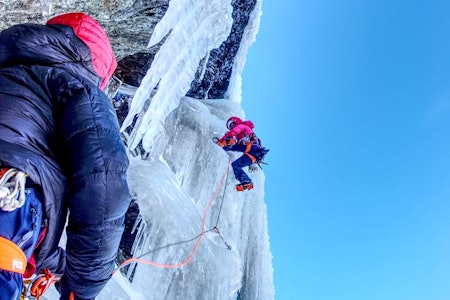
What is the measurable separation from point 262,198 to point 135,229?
300 cm

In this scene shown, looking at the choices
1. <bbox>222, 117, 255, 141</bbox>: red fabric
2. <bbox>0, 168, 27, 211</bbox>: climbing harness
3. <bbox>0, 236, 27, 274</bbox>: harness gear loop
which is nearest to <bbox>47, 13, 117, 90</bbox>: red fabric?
<bbox>0, 168, 27, 211</bbox>: climbing harness

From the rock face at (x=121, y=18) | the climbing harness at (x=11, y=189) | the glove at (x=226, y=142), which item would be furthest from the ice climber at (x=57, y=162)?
the glove at (x=226, y=142)

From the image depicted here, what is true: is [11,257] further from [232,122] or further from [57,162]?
[232,122]

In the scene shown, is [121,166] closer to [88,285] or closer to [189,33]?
[88,285]

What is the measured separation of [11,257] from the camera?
1.26m

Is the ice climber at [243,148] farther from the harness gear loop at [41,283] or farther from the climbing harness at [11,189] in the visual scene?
the climbing harness at [11,189]

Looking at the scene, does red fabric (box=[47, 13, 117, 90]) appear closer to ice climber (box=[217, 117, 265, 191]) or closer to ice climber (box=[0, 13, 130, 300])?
ice climber (box=[0, 13, 130, 300])

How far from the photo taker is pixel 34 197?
142 centimetres

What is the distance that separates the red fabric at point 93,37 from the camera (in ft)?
5.86

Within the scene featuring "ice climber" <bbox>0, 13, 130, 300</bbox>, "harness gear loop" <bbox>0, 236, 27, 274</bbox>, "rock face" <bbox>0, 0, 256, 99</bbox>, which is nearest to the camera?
"harness gear loop" <bbox>0, 236, 27, 274</bbox>


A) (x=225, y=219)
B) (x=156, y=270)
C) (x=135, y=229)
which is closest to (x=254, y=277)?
(x=225, y=219)

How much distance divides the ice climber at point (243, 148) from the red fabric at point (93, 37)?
4.60 meters

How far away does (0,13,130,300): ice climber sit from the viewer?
4.51 feet

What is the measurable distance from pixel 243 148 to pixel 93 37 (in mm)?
5038
